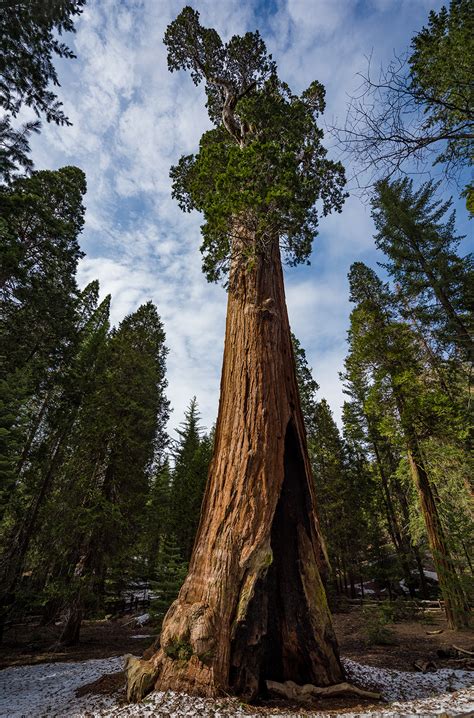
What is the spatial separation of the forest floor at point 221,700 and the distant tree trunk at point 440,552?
549 mm

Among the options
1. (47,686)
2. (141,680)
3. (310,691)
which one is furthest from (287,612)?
(47,686)

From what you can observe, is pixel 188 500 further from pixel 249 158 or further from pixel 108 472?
pixel 249 158

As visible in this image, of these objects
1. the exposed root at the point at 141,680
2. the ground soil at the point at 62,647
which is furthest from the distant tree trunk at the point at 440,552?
the exposed root at the point at 141,680

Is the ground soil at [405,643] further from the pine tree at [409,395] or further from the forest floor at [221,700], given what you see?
the pine tree at [409,395]

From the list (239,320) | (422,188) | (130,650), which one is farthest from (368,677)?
(422,188)

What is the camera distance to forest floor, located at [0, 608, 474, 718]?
10.6 ft

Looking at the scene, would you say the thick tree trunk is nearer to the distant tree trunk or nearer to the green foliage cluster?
the green foliage cluster

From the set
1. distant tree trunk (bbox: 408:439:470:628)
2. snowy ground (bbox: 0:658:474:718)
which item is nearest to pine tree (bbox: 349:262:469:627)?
distant tree trunk (bbox: 408:439:470:628)

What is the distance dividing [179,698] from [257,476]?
2.27 m

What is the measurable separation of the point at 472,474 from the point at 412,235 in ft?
28.9

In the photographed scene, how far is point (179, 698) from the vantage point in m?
3.33

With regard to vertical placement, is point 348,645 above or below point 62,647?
above

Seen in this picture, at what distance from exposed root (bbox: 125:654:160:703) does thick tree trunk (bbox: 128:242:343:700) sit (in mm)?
14

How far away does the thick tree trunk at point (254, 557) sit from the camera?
3.64 meters
